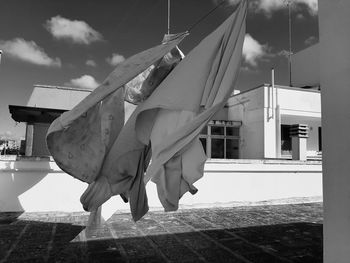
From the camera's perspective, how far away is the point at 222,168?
25.0 ft

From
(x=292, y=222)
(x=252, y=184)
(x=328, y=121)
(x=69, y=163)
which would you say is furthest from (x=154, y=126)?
(x=252, y=184)

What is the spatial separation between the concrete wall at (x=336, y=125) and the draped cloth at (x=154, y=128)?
0.75 m

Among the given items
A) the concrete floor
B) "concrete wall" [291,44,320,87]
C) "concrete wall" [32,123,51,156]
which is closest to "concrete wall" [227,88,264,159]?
"concrete wall" [291,44,320,87]

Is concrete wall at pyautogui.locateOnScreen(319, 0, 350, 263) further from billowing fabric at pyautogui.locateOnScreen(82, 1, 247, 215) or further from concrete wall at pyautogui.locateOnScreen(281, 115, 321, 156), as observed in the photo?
concrete wall at pyautogui.locateOnScreen(281, 115, 321, 156)

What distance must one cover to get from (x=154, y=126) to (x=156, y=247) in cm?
259

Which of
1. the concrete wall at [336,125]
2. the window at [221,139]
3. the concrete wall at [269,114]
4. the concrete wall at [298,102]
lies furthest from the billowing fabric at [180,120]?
the concrete wall at [298,102]

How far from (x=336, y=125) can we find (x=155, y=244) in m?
3.08

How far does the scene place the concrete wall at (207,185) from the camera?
6.20m

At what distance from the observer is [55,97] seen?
1439 cm

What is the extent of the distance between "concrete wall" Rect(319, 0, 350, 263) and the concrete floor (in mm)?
1698

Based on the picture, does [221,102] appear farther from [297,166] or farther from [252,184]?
[297,166]

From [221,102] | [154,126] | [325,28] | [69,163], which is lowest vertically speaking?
[69,163]

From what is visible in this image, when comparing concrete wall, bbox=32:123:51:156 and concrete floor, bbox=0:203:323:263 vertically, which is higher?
concrete wall, bbox=32:123:51:156

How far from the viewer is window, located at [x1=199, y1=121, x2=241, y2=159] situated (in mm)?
15398
